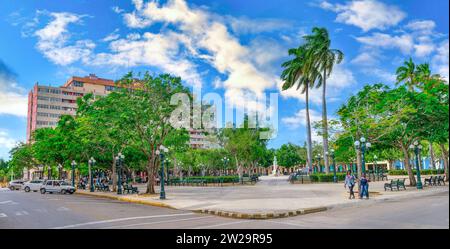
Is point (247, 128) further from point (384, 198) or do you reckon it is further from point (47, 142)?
point (384, 198)

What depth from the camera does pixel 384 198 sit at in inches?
829

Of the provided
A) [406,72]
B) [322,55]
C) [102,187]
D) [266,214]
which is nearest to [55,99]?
[102,187]

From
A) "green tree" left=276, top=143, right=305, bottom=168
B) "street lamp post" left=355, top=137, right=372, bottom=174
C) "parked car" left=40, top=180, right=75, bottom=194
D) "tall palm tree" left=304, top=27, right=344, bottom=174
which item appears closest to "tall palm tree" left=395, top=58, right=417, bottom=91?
"tall palm tree" left=304, top=27, right=344, bottom=174

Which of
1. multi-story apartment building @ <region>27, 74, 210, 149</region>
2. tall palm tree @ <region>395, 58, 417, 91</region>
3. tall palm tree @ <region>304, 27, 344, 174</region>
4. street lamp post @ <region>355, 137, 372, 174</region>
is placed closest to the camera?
street lamp post @ <region>355, 137, 372, 174</region>

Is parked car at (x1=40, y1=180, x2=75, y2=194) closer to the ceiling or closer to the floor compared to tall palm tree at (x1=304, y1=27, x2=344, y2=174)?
closer to the floor

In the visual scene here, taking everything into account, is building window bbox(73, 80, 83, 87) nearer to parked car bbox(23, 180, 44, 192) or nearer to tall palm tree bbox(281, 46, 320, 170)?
parked car bbox(23, 180, 44, 192)

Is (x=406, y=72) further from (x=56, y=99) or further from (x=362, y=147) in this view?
(x=56, y=99)

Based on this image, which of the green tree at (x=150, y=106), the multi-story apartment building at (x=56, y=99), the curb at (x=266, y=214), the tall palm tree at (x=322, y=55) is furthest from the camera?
the multi-story apartment building at (x=56, y=99)

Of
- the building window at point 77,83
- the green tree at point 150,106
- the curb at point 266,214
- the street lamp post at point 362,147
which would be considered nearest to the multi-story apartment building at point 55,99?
the building window at point 77,83

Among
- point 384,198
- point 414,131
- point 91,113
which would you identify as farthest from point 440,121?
point 91,113

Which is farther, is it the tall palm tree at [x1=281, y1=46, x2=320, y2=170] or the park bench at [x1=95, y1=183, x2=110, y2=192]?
the tall palm tree at [x1=281, y1=46, x2=320, y2=170]

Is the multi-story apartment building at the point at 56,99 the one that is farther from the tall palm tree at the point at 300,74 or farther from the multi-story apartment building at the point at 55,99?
the tall palm tree at the point at 300,74

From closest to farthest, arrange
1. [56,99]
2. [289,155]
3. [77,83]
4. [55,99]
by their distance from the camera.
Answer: [289,155]
[55,99]
[56,99]
[77,83]
